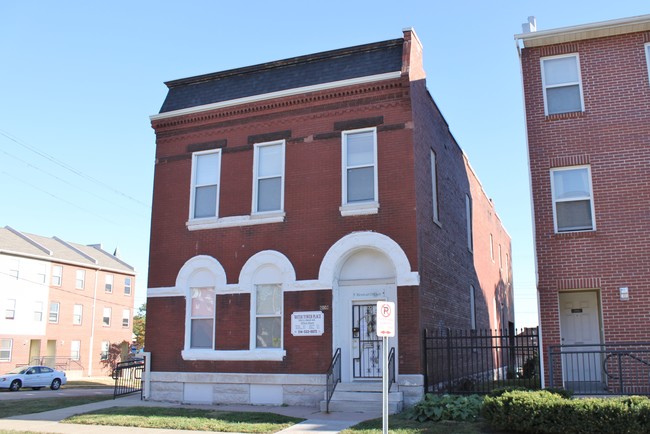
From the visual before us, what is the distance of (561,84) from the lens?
15844 mm

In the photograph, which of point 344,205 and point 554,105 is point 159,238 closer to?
point 344,205

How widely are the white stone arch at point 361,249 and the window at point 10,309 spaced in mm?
33164

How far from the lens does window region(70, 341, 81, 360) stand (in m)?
46.1

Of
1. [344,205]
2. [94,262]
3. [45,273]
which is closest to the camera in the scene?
[344,205]

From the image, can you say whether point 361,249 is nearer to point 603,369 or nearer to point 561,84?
point 603,369

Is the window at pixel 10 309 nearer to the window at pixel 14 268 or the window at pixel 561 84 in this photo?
the window at pixel 14 268

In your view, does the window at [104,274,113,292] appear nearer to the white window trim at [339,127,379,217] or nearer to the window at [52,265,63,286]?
the window at [52,265,63,286]

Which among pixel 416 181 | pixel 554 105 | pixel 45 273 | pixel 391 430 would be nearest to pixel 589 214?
pixel 554 105

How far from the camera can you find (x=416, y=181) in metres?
15.9

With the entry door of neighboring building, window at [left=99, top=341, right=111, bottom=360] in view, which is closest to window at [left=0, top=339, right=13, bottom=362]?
window at [left=99, top=341, right=111, bottom=360]

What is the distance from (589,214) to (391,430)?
766 cm

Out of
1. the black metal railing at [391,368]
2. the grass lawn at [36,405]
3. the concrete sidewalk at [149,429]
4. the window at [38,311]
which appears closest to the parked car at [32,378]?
the window at [38,311]

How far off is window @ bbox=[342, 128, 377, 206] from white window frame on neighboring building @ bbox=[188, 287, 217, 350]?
16.4 ft

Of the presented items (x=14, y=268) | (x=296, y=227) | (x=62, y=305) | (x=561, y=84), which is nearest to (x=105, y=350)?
(x=62, y=305)
